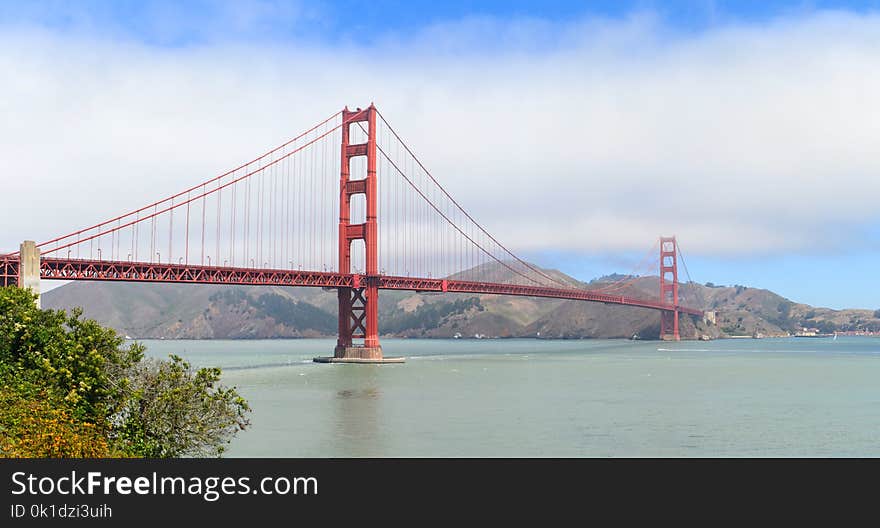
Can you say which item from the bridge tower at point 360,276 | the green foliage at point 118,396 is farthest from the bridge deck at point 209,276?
the green foliage at point 118,396

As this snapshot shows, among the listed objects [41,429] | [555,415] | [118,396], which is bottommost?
[555,415]

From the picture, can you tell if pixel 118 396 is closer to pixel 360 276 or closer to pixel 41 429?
pixel 41 429

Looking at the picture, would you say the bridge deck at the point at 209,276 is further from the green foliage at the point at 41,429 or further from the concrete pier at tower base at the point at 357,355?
the green foliage at the point at 41,429

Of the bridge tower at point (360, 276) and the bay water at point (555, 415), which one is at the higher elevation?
the bridge tower at point (360, 276)

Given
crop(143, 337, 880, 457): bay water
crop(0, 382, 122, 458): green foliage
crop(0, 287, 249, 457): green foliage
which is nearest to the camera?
crop(0, 382, 122, 458): green foliage

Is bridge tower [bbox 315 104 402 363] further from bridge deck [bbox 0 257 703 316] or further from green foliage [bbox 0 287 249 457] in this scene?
green foliage [bbox 0 287 249 457]

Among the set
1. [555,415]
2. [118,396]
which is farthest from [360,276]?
[118,396]

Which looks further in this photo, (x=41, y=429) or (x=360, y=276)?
(x=360, y=276)

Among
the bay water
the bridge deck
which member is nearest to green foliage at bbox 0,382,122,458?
the bay water

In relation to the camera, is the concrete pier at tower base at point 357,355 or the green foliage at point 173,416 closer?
the green foliage at point 173,416

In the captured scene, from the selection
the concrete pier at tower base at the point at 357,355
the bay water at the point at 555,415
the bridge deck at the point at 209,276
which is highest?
→ the bridge deck at the point at 209,276
